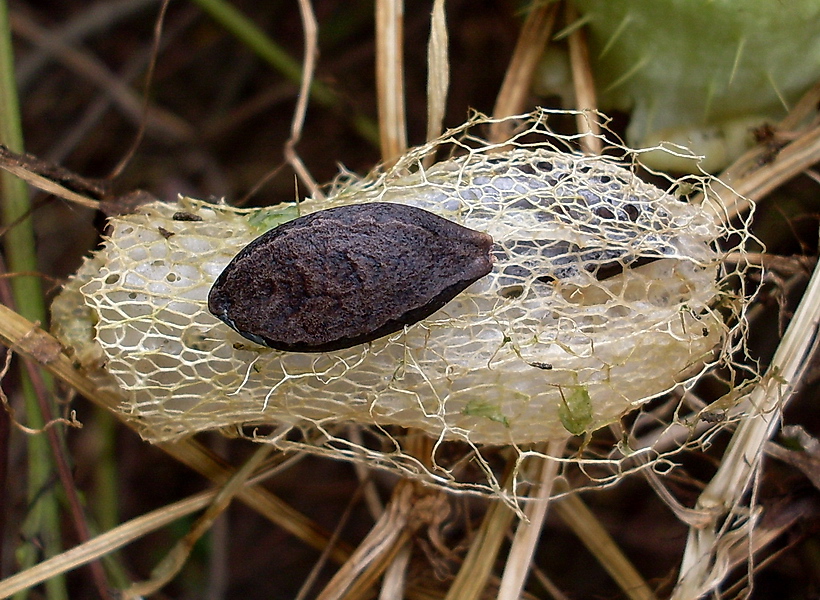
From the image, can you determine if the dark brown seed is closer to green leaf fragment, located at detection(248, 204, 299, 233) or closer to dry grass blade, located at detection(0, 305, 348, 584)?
green leaf fragment, located at detection(248, 204, 299, 233)

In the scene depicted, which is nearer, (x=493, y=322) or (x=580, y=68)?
(x=493, y=322)

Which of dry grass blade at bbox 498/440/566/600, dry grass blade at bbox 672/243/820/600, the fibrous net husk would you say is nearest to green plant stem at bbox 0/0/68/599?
the fibrous net husk

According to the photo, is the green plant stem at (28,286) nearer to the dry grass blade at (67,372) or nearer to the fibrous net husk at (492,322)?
the dry grass blade at (67,372)

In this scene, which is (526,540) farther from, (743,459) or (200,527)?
(200,527)

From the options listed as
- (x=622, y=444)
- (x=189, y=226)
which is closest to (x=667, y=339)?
(x=622, y=444)

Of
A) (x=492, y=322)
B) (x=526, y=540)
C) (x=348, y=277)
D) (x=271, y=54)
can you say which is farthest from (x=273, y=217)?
(x=271, y=54)

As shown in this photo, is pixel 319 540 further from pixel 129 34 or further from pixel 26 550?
pixel 129 34
